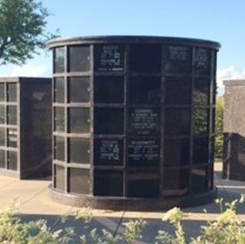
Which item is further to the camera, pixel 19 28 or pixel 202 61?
pixel 19 28

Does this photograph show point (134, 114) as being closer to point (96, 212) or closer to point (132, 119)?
point (132, 119)

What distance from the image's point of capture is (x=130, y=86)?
27.2 ft

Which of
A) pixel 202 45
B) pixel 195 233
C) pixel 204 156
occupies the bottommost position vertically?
pixel 195 233

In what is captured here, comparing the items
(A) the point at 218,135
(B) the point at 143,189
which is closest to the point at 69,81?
(B) the point at 143,189

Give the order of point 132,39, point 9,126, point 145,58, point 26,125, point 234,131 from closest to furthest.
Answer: point 132,39, point 145,58, point 234,131, point 26,125, point 9,126

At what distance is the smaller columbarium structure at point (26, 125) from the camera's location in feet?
37.9

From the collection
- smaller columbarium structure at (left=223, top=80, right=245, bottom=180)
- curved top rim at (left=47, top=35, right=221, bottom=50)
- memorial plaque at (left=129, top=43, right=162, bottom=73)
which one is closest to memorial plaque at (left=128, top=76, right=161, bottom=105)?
memorial plaque at (left=129, top=43, right=162, bottom=73)

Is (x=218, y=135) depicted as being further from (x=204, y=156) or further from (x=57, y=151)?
(x=57, y=151)

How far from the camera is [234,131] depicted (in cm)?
1141

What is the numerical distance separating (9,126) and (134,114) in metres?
4.84

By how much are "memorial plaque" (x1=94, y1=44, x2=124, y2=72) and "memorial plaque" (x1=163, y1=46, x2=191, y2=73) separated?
828 mm

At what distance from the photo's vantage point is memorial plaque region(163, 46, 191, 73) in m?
8.34

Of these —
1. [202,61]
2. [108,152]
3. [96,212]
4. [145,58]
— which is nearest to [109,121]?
[108,152]

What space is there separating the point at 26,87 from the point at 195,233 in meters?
6.38
